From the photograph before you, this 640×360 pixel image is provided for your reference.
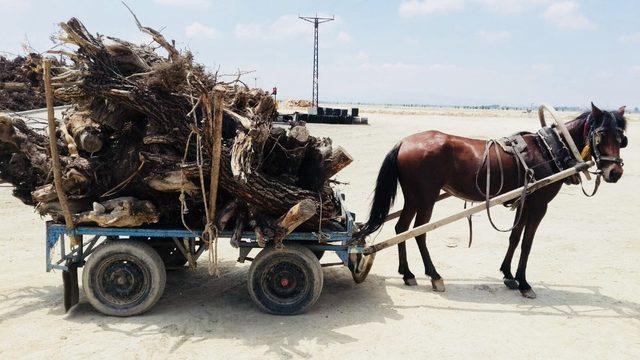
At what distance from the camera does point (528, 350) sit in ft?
14.4

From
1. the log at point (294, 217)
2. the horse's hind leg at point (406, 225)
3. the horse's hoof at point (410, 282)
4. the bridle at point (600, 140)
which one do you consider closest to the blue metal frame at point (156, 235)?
the log at point (294, 217)

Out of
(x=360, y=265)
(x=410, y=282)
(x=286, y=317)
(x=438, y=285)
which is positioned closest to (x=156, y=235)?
(x=286, y=317)

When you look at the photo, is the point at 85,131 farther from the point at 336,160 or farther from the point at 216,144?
the point at 336,160

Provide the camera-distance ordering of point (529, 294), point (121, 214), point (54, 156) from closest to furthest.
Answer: point (54, 156), point (121, 214), point (529, 294)

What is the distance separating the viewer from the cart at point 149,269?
4.76 m

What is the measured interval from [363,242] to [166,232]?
2.01 meters

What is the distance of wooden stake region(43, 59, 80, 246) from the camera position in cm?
432

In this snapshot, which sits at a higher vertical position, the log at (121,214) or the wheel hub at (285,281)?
the log at (121,214)

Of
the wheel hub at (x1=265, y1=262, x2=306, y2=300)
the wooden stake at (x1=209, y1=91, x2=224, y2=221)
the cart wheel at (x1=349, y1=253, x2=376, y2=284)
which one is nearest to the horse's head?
the cart wheel at (x1=349, y1=253, x2=376, y2=284)

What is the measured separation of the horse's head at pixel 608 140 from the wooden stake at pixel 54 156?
5.63m

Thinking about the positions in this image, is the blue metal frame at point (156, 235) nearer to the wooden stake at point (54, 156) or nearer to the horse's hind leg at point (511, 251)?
the wooden stake at point (54, 156)

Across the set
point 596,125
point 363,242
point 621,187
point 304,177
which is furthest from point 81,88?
point 621,187

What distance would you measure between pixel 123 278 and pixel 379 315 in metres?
2.60

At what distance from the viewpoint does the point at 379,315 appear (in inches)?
201
